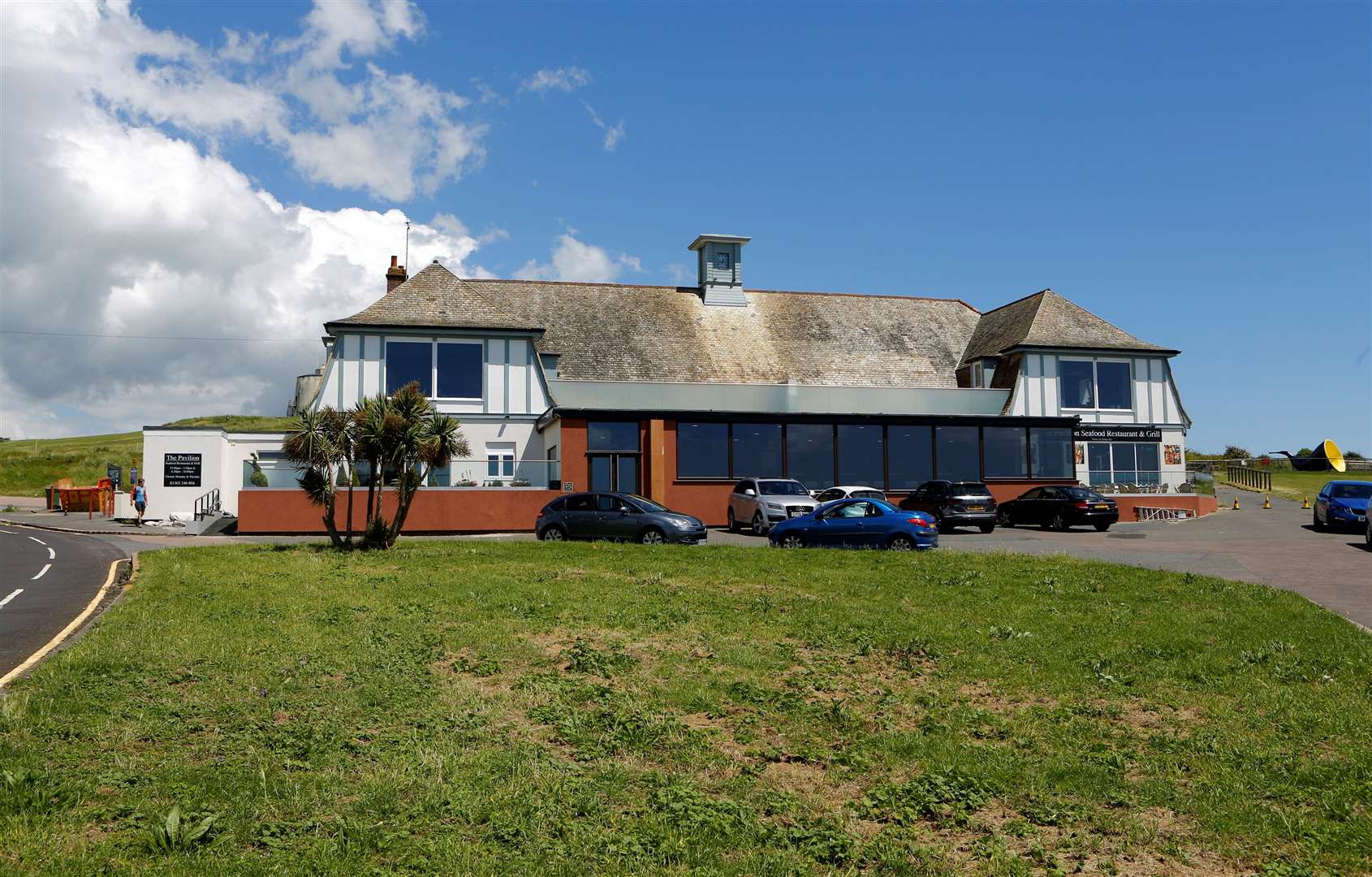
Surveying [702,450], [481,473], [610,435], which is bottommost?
[481,473]

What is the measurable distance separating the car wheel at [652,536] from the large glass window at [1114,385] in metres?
26.3

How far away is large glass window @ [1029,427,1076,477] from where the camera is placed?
37.9 m

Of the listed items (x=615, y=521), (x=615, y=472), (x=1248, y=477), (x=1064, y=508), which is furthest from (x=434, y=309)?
(x=1248, y=477)

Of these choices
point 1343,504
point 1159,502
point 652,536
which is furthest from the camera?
point 1159,502

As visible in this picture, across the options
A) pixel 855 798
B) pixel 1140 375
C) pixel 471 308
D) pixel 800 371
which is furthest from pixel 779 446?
pixel 855 798

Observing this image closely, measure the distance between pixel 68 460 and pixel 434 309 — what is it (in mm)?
54325

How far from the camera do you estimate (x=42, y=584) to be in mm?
17641

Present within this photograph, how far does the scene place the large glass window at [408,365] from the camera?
36.2m

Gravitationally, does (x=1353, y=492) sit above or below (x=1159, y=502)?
above

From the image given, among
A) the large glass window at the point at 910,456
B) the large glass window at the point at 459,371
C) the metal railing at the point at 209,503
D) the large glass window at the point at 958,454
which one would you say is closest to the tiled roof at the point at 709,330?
the large glass window at the point at 459,371

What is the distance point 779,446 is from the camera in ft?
116

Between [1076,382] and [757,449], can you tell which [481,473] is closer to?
[757,449]

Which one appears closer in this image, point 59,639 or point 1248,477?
point 59,639

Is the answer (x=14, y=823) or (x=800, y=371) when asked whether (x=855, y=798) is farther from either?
A: (x=800, y=371)
